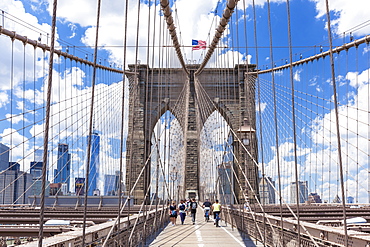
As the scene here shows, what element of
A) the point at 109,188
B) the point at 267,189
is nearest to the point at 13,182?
the point at 267,189

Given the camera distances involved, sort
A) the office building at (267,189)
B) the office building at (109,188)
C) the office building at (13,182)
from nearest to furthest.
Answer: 1. the office building at (267,189)
2. the office building at (13,182)
3. the office building at (109,188)

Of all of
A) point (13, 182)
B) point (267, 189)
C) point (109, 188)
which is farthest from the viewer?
point (109, 188)

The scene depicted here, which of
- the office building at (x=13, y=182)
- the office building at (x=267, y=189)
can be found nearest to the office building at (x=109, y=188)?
the office building at (x=13, y=182)

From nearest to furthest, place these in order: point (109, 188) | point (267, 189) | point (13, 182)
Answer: point (267, 189)
point (13, 182)
point (109, 188)

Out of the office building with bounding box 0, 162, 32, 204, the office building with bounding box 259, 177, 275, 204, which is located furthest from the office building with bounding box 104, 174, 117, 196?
the office building with bounding box 259, 177, 275, 204

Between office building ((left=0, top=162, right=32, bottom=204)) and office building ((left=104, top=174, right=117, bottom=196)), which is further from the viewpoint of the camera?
office building ((left=104, top=174, right=117, bottom=196))

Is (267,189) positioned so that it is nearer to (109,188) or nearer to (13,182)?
(13,182)

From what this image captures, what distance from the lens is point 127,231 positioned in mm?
6480

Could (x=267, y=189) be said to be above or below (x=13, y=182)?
below

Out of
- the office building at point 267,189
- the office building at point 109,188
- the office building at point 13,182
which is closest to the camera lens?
the office building at point 267,189

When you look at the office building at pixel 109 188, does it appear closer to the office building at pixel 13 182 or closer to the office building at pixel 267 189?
the office building at pixel 13 182

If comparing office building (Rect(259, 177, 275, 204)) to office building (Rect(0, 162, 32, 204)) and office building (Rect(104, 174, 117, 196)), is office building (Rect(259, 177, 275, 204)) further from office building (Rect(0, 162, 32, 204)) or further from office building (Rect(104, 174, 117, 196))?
office building (Rect(104, 174, 117, 196))

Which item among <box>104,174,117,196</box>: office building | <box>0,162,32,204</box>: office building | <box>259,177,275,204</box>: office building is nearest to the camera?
<box>259,177,275,204</box>: office building

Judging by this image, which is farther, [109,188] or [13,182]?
[109,188]
